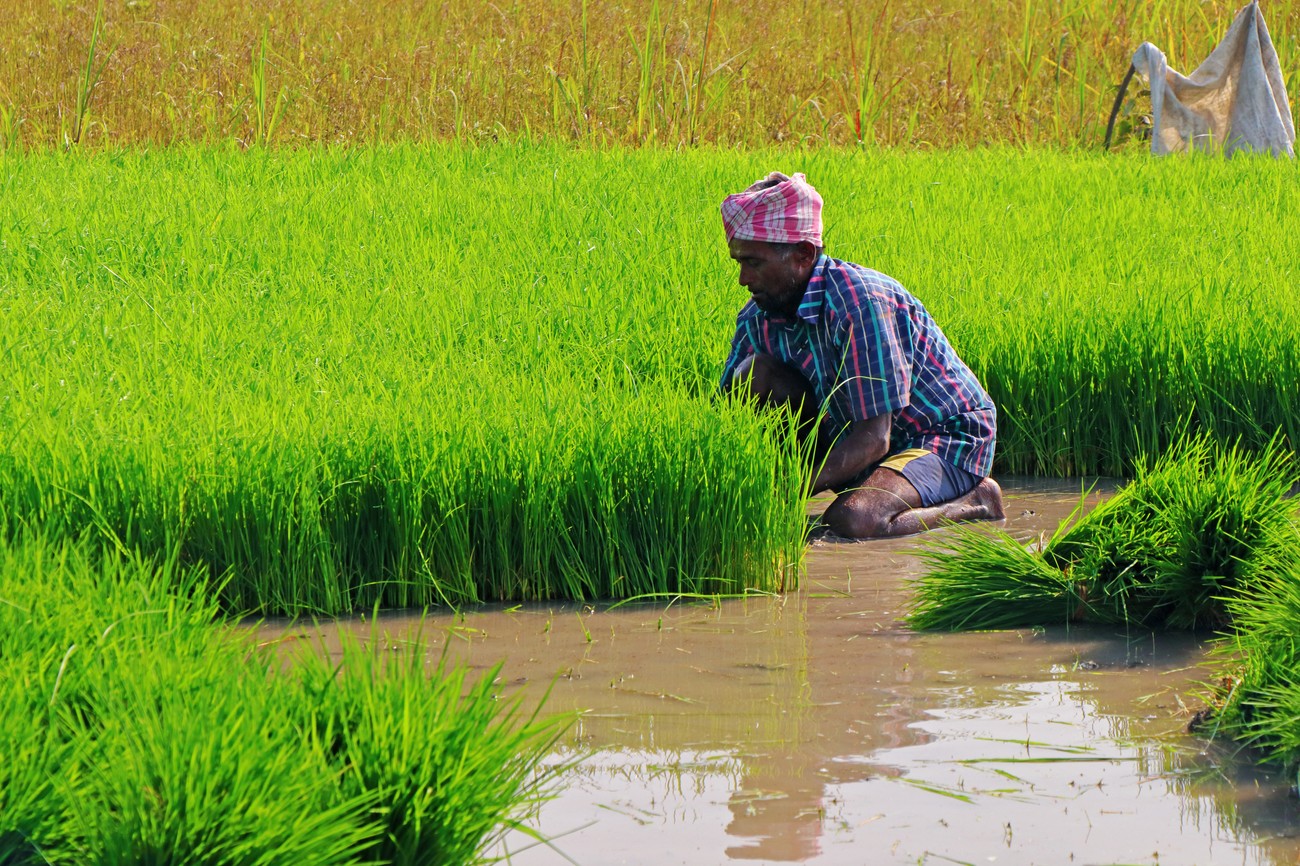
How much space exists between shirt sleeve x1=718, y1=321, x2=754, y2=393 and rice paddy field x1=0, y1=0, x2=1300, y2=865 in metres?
0.29

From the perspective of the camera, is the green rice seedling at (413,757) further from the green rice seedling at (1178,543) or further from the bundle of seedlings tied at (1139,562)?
the green rice seedling at (1178,543)

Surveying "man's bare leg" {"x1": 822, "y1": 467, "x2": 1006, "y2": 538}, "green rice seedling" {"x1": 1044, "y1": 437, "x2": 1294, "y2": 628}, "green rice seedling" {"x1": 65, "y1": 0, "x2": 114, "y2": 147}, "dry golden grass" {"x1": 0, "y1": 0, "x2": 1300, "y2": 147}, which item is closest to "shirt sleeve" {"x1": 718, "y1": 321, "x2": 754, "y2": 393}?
"man's bare leg" {"x1": 822, "y1": 467, "x2": 1006, "y2": 538}

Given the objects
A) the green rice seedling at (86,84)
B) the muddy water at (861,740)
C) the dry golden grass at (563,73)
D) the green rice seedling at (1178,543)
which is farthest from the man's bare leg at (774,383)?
the green rice seedling at (86,84)

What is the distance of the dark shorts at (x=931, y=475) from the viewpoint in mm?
5176

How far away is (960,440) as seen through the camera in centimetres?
530

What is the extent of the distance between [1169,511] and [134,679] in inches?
100

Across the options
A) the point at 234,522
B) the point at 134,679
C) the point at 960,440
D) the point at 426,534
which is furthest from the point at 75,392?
the point at 960,440

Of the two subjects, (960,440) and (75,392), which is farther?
(960,440)

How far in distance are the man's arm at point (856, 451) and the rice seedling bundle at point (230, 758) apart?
233 centimetres

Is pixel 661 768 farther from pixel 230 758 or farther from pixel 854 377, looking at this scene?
pixel 854 377

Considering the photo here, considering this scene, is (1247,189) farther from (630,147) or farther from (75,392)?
(75,392)

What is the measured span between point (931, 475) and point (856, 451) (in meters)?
0.38

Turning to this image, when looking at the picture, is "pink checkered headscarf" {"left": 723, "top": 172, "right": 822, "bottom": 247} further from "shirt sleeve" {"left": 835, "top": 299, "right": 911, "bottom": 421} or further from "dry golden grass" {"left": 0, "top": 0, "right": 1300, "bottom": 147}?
"dry golden grass" {"left": 0, "top": 0, "right": 1300, "bottom": 147}

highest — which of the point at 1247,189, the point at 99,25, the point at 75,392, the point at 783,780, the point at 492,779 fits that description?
the point at 99,25
